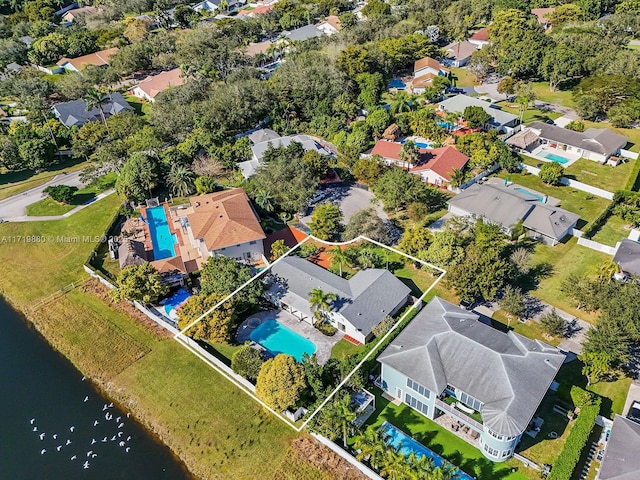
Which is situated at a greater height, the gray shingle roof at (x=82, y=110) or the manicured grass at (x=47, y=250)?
the gray shingle roof at (x=82, y=110)

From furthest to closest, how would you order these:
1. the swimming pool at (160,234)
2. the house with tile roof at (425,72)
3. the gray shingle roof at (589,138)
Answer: the house with tile roof at (425,72), the gray shingle roof at (589,138), the swimming pool at (160,234)

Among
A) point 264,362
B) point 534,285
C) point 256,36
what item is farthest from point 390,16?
point 264,362

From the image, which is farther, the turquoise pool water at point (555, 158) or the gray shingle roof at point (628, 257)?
the turquoise pool water at point (555, 158)

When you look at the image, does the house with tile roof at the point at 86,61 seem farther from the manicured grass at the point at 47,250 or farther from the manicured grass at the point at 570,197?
the manicured grass at the point at 570,197

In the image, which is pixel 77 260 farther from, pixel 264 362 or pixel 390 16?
pixel 390 16

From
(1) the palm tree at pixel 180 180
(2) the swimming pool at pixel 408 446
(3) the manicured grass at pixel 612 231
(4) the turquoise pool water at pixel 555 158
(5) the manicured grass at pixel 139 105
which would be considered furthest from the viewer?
(5) the manicured grass at pixel 139 105

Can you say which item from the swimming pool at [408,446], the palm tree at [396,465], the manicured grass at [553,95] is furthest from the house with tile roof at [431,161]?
the palm tree at [396,465]
